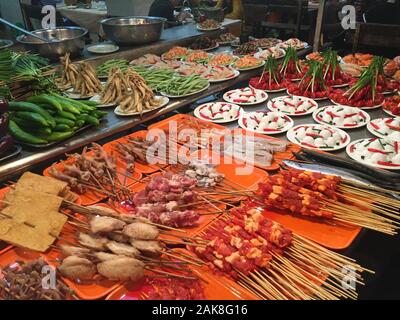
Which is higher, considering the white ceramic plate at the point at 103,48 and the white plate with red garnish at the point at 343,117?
the white ceramic plate at the point at 103,48

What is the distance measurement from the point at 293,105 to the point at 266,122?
0.69 m

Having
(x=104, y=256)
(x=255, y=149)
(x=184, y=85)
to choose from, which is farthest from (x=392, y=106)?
(x=104, y=256)

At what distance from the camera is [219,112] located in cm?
427

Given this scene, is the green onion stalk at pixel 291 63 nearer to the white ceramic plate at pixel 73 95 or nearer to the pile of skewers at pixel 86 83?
the pile of skewers at pixel 86 83

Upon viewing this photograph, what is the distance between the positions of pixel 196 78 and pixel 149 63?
1072 mm

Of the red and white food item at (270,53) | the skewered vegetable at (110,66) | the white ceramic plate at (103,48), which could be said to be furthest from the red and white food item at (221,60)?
the white ceramic plate at (103,48)

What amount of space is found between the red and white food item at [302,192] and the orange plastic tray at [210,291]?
0.79 meters

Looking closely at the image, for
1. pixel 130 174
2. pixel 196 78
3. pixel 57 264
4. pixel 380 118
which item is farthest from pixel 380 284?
pixel 196 78

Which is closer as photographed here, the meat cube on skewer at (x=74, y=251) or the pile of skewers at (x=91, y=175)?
the meat cube on skewer at (x=74, y=251)

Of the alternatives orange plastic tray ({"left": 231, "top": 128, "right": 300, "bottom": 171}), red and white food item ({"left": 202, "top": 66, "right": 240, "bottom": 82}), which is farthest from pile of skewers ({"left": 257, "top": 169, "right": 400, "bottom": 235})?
red and white food item ({"left": 202, "top": 66, "right": 240, "bottom": 82})

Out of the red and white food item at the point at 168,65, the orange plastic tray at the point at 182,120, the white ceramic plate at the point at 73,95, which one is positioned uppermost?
the red and white food item at the point at 168,65

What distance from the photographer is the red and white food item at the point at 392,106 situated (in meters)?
4.10

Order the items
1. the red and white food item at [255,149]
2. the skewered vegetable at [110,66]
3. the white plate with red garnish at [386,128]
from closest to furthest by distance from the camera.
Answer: the red and white food item at [255,149]
the white plate with red garnish at [386,128]
the skewered vegetable at [110,66]

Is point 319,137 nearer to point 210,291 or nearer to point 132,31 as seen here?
point 210,291
